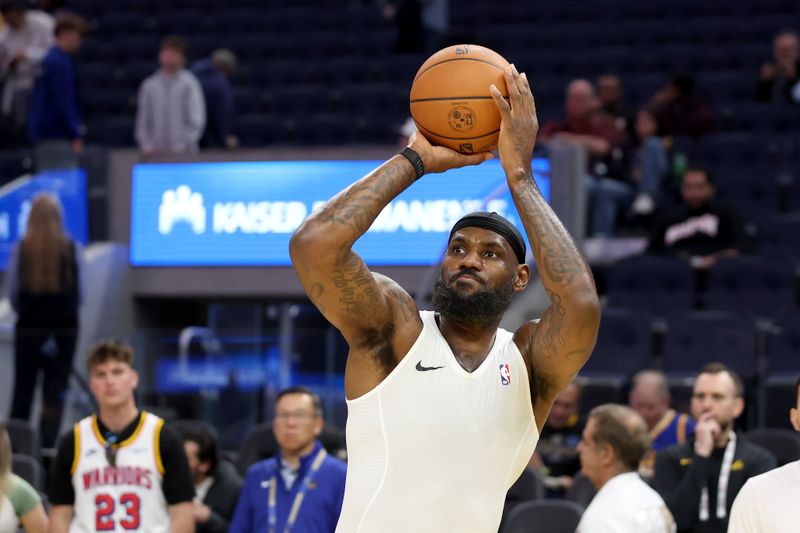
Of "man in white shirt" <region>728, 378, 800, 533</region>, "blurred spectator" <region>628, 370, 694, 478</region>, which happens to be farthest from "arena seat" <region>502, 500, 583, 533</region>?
"man in white shirt" <region>728, 378, 800, 533</region>

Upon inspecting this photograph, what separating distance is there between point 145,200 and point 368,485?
8584 mm

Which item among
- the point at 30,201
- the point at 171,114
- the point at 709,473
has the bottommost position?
the point at 709,473

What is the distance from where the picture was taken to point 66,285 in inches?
396

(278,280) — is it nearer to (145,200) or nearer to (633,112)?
(145,200)

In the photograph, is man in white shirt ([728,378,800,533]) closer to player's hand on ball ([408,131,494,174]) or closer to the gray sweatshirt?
player's hand on ball ([408,131,494,174])

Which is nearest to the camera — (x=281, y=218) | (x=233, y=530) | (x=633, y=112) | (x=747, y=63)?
(x=233, y=530)

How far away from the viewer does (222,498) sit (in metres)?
7.87

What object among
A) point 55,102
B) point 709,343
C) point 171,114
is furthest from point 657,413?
point 55,102

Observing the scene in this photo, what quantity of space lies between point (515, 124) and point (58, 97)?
30.3 feet

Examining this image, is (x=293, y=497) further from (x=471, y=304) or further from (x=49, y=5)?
(x=49, y=5)

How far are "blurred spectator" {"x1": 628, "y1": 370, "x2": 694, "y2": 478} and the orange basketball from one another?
453cm

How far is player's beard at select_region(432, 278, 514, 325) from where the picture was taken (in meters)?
3.95

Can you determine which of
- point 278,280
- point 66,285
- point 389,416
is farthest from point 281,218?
point 389,416

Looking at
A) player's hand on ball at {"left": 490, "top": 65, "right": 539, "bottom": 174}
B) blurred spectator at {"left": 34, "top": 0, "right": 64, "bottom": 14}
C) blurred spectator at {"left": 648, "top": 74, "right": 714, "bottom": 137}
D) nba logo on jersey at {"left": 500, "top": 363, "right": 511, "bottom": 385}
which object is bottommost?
nba logo on jersey at {"left": 500, "top": 363, "right": 511, "bottom": 385}
